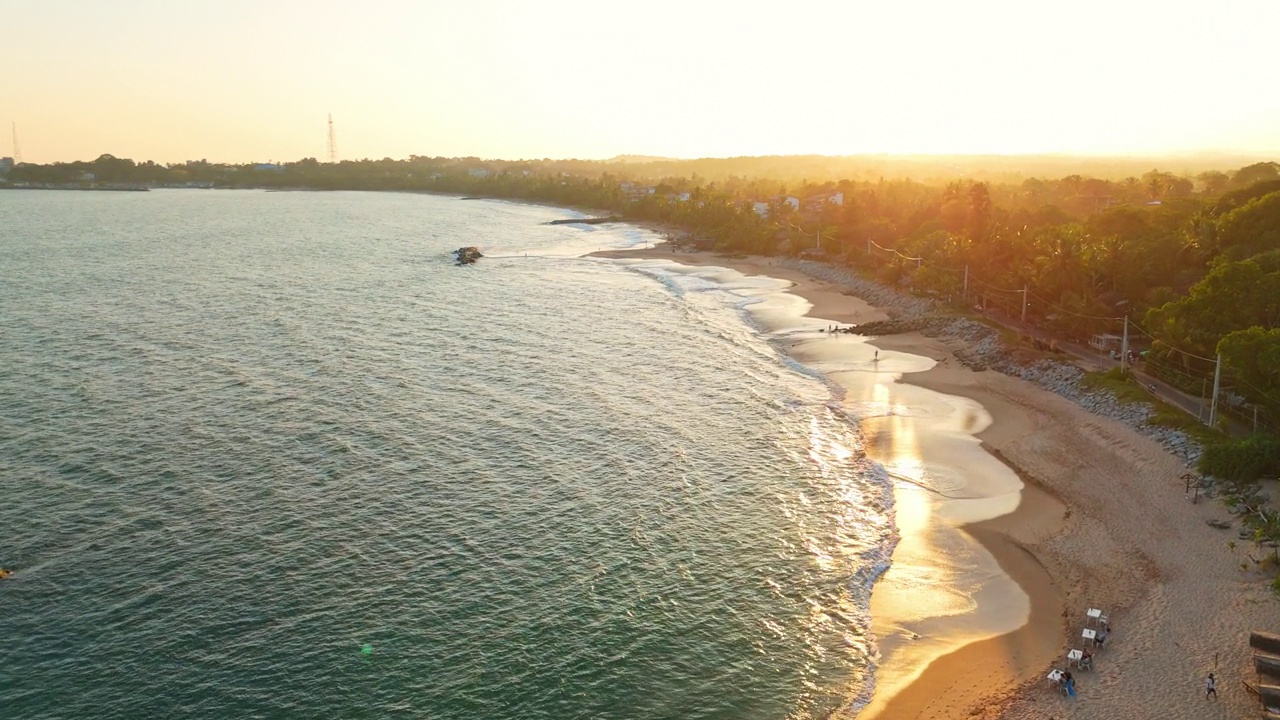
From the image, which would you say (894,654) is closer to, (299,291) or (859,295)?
(859,295)

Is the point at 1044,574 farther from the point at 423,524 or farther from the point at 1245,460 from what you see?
the point at 423,524

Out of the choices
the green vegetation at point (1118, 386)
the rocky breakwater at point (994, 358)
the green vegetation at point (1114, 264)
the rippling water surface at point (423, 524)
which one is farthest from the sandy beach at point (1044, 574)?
the green vegetation at point (1114, 264)

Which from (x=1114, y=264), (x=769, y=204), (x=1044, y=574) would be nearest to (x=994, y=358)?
(x=1114, y=264)

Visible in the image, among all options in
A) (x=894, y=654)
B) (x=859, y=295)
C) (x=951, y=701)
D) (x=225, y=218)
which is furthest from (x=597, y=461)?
(x=225, y=218)

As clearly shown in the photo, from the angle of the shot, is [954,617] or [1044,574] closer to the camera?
[954,617]

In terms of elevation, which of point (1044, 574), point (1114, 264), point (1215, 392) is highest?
point (1114, 264)

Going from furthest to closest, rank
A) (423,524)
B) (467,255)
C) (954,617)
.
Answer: (467,255) → (423,524) → (954,617)

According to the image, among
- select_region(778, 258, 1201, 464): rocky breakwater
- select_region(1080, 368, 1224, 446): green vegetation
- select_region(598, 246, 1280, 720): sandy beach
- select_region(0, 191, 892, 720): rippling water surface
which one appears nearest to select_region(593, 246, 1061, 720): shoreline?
select_region(598, 246, 1280, 720): sandy beach
